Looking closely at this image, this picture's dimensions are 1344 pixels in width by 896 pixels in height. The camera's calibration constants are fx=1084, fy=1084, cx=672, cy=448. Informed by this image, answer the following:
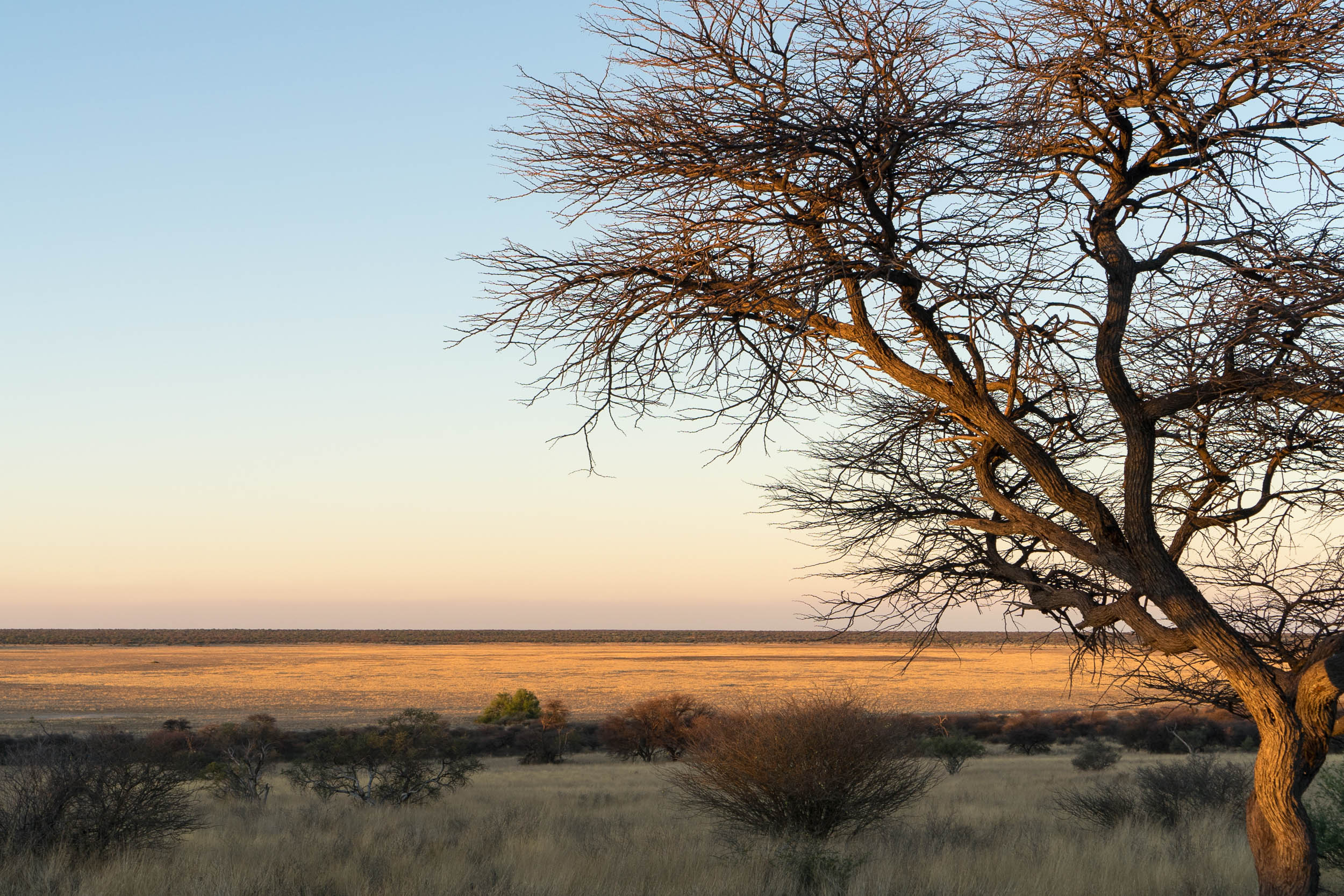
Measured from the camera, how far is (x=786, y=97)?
5.87 m

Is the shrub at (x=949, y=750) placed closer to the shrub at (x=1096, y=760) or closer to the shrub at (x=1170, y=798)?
the shrub at (x=1096, y=760)

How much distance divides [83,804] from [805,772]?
824cm

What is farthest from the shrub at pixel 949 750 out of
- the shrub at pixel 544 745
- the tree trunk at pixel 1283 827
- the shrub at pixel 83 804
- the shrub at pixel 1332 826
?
the tree trunk at pixel 1283 827

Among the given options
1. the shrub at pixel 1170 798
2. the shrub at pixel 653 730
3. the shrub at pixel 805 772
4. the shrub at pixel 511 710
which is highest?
the shrub at pixel 805 772

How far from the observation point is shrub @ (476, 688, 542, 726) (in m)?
48.5

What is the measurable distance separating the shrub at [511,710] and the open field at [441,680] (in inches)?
190

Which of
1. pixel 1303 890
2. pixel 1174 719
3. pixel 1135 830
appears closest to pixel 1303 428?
pixel 1303 890

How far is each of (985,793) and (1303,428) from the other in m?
18.1

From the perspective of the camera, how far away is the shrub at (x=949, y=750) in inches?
1161

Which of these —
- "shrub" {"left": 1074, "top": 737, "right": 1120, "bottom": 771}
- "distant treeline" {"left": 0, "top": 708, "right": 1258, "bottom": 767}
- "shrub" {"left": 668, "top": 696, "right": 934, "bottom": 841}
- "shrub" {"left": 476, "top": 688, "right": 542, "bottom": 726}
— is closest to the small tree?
"distant treeline" {"left": 0, "top": 708, "right": 1258, "bottom": 767}

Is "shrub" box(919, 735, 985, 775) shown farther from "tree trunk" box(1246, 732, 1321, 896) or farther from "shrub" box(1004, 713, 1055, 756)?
"tree trunk" box(1246, 732, 1321, 896)

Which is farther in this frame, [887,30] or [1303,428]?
[1303,428]

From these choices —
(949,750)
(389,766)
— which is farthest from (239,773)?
(949,750)

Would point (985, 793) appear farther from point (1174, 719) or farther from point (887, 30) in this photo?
point (887, 30)
